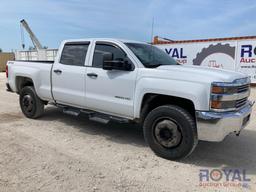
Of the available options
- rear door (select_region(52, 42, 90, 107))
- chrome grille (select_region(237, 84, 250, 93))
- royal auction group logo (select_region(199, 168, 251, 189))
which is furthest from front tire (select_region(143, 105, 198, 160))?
rear door (select_region(52, 42, 90, 107))

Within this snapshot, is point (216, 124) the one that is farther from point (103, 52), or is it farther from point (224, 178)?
point (103, 52)

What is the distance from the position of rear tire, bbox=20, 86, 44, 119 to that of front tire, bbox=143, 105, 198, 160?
336 cm

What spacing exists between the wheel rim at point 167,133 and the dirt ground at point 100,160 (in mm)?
313

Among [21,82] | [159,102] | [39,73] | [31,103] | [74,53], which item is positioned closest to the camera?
[159,102]

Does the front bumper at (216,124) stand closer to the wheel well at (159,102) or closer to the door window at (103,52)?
the wheel well at (159,102)

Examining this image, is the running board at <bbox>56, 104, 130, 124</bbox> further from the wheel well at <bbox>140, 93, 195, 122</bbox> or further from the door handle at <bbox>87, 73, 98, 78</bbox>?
the door handle at <bbox>87, 73, 98, 78</bbox>

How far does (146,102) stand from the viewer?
4.67 metres

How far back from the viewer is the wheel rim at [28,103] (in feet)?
22.3

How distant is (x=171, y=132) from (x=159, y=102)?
24.7 inches

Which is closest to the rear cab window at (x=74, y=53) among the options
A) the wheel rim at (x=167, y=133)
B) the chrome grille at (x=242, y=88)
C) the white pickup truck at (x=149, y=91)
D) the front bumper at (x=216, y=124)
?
the white pickup truck at (x=149, y=91)

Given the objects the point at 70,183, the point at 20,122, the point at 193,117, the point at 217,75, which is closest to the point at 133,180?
the point at 70,183

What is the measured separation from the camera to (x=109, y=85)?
198 inches

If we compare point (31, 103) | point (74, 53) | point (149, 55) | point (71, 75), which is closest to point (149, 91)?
point (149, 55)

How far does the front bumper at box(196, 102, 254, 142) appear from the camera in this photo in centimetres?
393
